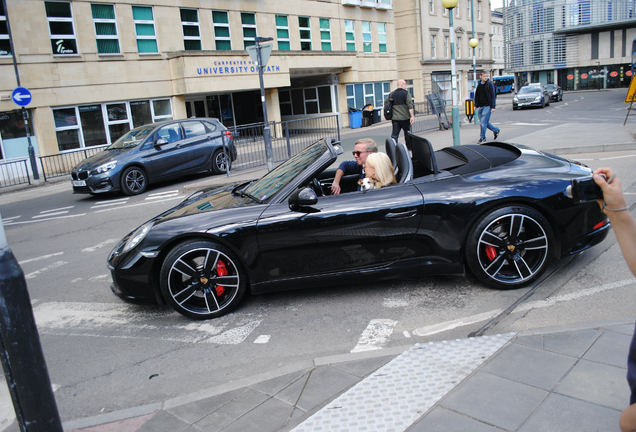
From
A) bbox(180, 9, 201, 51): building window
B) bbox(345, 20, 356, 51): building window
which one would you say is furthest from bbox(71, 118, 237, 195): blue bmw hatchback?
bbox(345, 20, 356, 51): building window

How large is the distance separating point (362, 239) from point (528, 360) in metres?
1.56

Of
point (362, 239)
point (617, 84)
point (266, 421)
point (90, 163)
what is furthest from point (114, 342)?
point (617, 84)

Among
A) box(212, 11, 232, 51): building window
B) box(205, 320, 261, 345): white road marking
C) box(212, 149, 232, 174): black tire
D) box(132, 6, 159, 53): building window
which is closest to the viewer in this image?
box(205, 320, 261, 345): white road marking

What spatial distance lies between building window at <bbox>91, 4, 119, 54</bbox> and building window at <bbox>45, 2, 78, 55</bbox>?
94 centimetres

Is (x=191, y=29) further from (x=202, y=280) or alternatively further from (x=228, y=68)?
(x=202, y=280)

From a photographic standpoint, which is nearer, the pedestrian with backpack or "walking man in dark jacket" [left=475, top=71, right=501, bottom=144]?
the pedestrian with backpack

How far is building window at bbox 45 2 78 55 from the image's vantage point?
19280mm

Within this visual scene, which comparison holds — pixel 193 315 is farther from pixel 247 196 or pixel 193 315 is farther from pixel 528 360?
pixel 528 360

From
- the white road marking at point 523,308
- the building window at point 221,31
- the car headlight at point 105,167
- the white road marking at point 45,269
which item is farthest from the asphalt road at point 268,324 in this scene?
the building window at point 221,31

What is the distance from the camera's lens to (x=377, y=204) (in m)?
4.07

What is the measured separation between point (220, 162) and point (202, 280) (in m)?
9.90

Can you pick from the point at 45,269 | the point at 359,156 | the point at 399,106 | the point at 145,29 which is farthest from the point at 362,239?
the point at 145,29

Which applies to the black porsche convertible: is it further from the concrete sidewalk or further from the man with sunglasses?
the concrete sidewalk

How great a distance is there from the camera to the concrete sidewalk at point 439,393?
2523mm
